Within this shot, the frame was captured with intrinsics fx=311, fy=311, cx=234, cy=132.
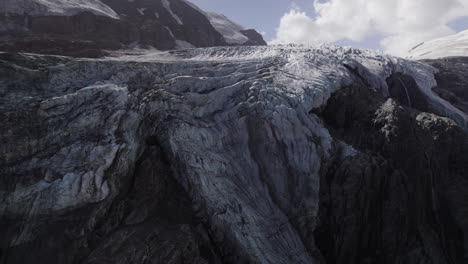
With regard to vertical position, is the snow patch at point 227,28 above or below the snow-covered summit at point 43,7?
above

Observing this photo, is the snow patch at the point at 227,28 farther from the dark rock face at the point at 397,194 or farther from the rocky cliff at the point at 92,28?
the dark rock face at the point at 397,194

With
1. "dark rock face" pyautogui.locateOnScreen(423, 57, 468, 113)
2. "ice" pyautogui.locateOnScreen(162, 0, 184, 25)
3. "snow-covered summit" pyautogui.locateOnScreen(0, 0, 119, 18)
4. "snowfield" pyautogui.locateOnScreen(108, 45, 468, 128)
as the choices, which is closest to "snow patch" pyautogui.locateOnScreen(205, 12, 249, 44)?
"ice" pyautogui.locateOnScreen(162, 0, 184, 25)

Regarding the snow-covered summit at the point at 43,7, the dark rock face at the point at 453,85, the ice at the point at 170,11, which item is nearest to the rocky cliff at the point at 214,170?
the dark rock face at the point at 453,85

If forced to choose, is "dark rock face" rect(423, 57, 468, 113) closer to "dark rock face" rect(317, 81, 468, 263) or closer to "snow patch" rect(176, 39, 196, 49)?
"dark rock face" rect(317, 81, 468, 263)

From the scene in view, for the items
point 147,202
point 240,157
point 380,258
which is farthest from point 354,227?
point 147,202

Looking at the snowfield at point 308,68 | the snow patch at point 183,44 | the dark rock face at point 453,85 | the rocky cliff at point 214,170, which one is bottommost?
the snow patch at point 183,44

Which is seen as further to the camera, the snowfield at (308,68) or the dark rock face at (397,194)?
the snowfield at (308,68)

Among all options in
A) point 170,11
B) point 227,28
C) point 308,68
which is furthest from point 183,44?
point 308,68
